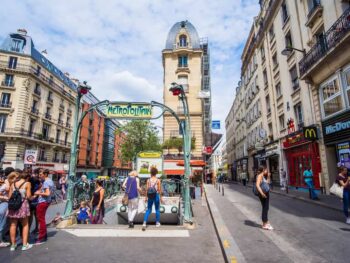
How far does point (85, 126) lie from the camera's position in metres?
45.8

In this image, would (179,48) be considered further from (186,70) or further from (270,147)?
(270,147)

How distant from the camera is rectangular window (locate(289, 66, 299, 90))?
15.9 m

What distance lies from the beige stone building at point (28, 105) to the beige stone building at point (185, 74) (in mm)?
18602

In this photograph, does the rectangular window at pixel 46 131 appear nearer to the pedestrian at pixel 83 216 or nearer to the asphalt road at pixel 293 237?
the pedestrian at pixel 83 216

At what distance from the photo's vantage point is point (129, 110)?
722cm

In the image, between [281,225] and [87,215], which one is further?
[87,215]

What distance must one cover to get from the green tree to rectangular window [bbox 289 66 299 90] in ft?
62.1

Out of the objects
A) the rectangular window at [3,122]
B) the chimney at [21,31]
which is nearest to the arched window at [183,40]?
the chimney at [21,31]

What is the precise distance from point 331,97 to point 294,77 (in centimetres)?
469

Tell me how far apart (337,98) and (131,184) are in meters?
11.9

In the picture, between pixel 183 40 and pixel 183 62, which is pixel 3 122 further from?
pixel 183 40

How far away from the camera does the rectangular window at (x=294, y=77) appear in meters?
15.9

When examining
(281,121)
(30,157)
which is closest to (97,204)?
(30,157)

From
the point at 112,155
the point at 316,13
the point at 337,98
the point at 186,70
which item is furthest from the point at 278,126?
the point at 112,155
